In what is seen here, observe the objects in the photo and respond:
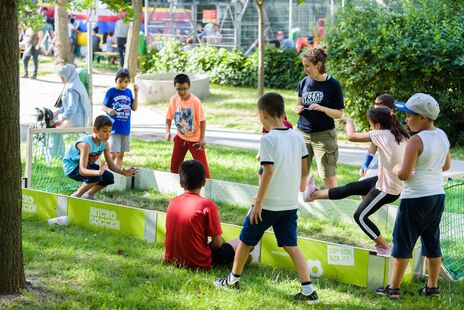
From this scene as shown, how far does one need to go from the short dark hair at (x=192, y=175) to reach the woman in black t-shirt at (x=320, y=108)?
6.18 feet

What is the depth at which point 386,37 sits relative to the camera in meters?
13.7

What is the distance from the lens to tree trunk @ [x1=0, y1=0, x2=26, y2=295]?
17.4 ft

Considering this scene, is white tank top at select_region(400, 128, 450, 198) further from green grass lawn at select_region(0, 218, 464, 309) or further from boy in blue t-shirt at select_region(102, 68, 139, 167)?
boy in blue t-shirt at select_region(102, 68, 139, 167)

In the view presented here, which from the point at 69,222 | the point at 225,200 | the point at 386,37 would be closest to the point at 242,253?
the point at 69,222

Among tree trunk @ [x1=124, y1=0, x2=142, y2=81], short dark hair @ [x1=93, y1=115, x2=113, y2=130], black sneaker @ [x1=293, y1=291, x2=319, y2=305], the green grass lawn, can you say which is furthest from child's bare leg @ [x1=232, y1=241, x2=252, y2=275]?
tree trunk @ [x1=124, y1=0, x2=142, y2=81]

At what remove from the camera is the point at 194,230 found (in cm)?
628

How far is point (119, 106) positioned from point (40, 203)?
92.8 inches

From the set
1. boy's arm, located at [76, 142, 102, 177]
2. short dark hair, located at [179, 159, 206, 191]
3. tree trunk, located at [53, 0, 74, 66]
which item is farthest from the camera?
tree trunk, located at [53, 0, 74, 66]

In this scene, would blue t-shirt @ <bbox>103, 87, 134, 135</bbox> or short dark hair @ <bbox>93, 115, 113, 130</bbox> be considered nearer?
short dark hair @ <bbox>93, 115, 113, 130</bbox>

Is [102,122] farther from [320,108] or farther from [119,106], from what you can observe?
[320,108]

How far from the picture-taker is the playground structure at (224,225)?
625cm

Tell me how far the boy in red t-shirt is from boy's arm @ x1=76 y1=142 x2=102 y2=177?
6.88 feet

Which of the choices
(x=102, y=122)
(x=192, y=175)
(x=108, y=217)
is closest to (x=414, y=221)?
(x=192, y=175)

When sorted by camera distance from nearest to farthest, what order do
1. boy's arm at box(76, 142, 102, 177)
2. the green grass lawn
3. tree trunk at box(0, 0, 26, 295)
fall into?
tree trunk at box(0, 0, 26, 295) → the green grass lawn → boy's arm at box(76, 142, 102, 177)
